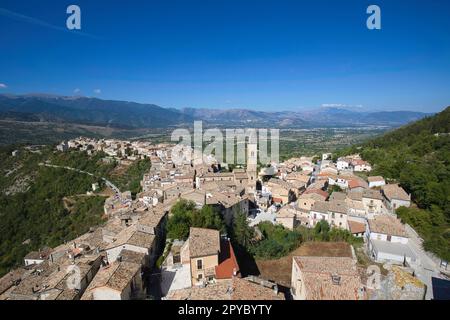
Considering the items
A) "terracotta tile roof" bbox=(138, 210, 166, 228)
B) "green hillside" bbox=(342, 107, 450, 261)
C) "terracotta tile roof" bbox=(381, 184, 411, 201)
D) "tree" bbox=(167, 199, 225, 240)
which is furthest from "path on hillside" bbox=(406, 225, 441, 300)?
"terracotta tile roof" bbox=(138, 210, 166, 228)

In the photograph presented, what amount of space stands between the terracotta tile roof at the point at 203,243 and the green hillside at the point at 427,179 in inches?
714

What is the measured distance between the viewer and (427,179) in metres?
32.9

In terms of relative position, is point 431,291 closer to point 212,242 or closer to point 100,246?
point 212,242

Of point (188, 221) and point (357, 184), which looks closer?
point (188, 221)

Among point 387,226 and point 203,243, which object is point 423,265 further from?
point 203,243

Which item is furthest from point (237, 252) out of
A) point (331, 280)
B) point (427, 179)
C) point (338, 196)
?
point (427, 179)

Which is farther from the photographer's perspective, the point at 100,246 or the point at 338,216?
the point at 338,216

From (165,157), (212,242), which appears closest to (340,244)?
(212,242)

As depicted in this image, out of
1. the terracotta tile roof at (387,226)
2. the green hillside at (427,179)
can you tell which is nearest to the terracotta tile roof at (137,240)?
the terracotta tile roof at (387,226)

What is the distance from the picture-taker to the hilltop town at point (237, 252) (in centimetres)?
1366

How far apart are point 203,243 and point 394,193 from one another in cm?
2532

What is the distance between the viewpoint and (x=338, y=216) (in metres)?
29.7

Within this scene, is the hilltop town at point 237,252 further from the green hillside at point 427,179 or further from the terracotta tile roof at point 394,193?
the green hillside at point 427,179
